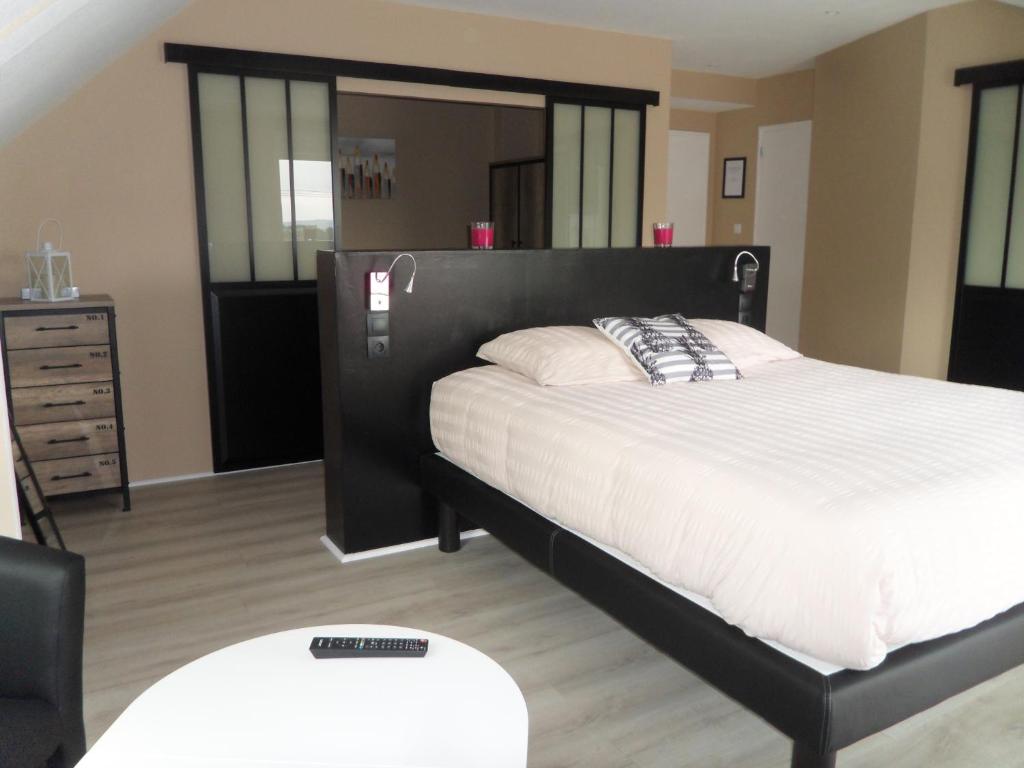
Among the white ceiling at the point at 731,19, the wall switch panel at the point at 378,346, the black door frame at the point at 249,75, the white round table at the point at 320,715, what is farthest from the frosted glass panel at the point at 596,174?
the white round table at the point at 320,715

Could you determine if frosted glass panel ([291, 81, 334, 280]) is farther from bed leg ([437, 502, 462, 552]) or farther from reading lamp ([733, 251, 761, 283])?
reading lamp ([733, 251, 761, 283])

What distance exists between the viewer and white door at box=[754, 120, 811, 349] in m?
6.55

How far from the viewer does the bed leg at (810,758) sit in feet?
5.34

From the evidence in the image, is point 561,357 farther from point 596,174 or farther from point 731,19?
point 731,19

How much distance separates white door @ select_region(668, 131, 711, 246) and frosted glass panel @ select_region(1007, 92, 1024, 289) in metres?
2.74

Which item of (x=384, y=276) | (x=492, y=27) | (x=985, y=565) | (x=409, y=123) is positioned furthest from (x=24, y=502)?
(x=409, y=123)

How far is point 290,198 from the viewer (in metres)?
4.39

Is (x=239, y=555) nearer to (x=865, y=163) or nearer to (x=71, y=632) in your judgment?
(x=71, y=632)

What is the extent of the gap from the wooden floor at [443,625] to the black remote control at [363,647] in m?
0.62

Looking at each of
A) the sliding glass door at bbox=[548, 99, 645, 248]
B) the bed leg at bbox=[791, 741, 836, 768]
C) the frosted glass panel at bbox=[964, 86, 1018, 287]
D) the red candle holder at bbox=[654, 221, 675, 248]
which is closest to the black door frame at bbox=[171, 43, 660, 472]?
the sliding glass door at bbox=[548, 99, 645, 248]

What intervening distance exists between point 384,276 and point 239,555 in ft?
4.17

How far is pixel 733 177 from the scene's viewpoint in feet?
23.8

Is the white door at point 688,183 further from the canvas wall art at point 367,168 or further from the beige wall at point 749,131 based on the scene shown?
the canvas wall art at point 367,168

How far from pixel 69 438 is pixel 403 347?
1599 millimetres
